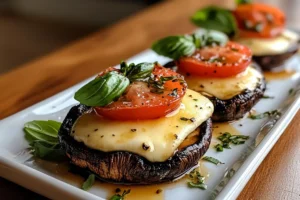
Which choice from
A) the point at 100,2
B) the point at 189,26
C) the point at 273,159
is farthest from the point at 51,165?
the point at 100,2

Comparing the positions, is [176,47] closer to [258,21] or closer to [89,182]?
[258,21]

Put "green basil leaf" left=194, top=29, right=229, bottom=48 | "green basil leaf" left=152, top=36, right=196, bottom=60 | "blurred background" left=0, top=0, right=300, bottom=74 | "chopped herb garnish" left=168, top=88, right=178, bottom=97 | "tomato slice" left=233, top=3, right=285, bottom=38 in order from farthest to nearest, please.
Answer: "blurred background" left=0, top=0, right=300, bottom=74, "tomato slice" left=233, top=3, right=285, bottom=38, "green basil leaf" left=194, top=29, right=229, bottom=48, "green basil leaf" left=152, top=36, right=196, bottom=60, "chopped herb garnish" left=168, top=88, right=178, bottom=97

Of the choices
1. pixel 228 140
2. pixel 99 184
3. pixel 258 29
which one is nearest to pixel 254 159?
pixel 228 140

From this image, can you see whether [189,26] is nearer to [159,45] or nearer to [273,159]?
[159,45]

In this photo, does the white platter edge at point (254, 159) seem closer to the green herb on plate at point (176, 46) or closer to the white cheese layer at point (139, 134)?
the white cheese layer at point (139, 134)

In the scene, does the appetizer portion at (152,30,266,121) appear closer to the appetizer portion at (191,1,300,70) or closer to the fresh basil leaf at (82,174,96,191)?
the appetizer portion at (191,1,300,70)

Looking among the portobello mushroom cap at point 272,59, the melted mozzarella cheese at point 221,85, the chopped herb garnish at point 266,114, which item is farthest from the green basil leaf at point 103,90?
the portobello mushroom cap at point 272,59

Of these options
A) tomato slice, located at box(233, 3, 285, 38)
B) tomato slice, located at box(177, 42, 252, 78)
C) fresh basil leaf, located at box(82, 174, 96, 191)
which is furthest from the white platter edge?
tomato slice, located at box(233, 3, 285, 38)
